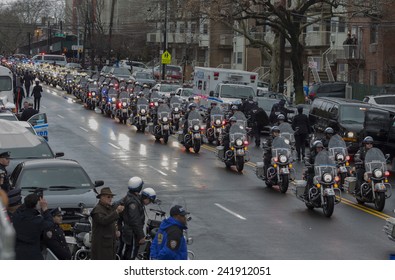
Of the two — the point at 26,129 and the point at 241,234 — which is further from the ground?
the point at 26,129

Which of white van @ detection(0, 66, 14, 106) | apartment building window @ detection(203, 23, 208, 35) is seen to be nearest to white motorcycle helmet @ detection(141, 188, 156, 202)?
white van @ detection(0, 66, 14, 106)

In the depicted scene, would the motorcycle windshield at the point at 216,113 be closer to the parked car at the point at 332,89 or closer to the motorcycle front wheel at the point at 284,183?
the motorcycle front wheel at the point at 284,183

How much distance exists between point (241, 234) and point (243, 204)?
146 inches

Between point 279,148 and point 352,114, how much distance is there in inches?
417

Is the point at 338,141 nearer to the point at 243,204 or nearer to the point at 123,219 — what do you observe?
the point at 243,204

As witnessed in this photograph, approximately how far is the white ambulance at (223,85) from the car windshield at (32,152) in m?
18.0

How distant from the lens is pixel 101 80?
177ft

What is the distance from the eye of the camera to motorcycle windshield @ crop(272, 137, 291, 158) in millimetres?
22750

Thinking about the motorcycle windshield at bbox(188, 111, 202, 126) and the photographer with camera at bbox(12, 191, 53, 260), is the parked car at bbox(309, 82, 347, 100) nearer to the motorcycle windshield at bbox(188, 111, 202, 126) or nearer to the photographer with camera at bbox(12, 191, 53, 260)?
the motorcycle windshield at bbox(188, 111, 202, 126)

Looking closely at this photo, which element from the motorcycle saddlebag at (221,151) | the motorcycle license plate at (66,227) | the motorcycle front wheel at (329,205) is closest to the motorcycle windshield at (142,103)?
the motorcycle saddlebag at (221,151)

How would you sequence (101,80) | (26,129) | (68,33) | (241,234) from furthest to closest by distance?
(68,33)
(101,80)
(26,129)
(241,234)

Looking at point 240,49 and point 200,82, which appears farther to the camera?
point 240,49

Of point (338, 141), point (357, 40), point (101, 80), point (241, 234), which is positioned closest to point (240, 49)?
point (357, 40)

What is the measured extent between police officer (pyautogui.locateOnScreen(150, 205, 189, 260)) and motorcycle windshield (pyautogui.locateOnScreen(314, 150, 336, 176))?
9701 mm
